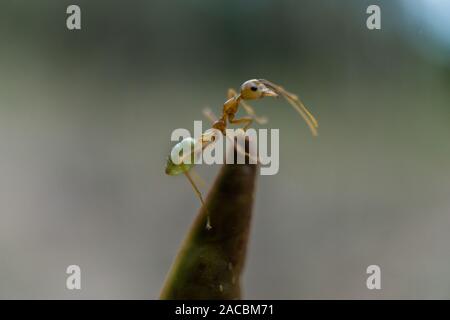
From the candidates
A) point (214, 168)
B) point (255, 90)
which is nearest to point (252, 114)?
point (255, 90)

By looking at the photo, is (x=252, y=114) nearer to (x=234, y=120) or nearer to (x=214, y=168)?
(x=234, y=120)

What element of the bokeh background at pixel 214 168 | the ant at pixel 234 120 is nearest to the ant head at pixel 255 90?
the ant at pixel 234 120

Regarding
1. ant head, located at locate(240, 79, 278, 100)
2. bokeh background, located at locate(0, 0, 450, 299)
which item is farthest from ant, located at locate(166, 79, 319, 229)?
bokeh background, located at locate(0, 0, 450, 299)

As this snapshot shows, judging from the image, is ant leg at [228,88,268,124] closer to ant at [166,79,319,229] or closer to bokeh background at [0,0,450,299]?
ant at [166,79,319,229]

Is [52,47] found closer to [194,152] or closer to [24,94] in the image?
[24,94]
